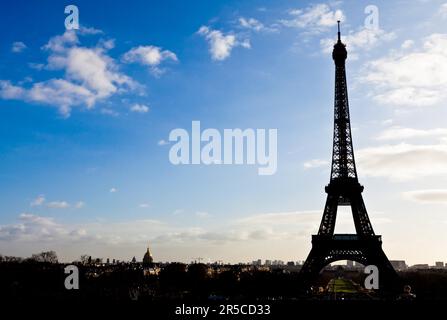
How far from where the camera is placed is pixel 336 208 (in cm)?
6788

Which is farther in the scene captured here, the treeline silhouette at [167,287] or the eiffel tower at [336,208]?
the eiffel tower at [336,208]

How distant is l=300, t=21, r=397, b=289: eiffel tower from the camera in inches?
2601

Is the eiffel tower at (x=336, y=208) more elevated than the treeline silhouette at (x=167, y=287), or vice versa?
the eiffel tower at (x=336, y=208)

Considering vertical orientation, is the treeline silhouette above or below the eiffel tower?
below

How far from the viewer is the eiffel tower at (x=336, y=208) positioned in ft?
217

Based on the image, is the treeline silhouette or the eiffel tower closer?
the treeline silhouette

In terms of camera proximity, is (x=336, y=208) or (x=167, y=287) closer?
(x=336, y=208)

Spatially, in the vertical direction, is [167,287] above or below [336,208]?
below
